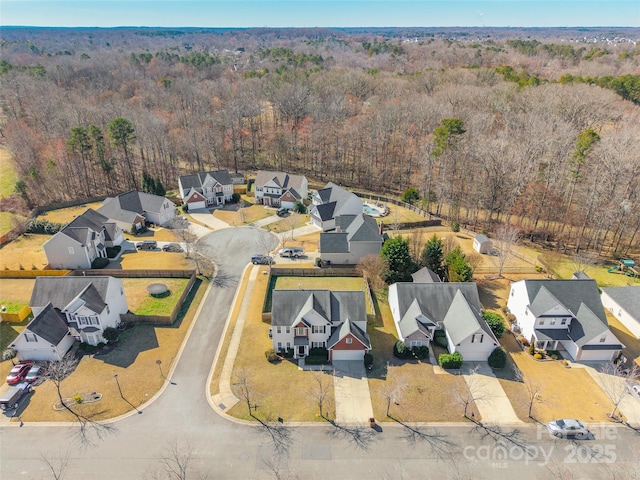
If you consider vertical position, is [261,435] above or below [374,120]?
below

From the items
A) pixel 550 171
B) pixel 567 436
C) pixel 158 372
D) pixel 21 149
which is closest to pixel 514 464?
pixel 567 436

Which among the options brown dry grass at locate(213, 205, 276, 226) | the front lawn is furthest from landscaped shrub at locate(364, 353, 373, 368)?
brown dry grass at locate(213, 205, 276, 226)

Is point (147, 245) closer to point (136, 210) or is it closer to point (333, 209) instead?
point (136, 210)

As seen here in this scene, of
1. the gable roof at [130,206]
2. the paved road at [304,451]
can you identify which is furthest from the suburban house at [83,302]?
the gable roof at [130,206]

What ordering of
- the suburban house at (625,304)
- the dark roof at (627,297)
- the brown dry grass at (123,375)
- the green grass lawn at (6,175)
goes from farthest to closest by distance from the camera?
the green grass lawn at (6,175) → the dark roof at (627,297) → the suburban house at (625,304) → the brown dry grass at (123,375)

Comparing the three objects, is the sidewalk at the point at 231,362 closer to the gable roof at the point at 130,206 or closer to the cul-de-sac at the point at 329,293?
the cul-de-sac at the point at 329,293

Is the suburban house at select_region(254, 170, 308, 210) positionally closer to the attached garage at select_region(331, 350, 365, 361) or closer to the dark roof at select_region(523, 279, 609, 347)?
the attached garage at select_region(331, 350, 365, 361)

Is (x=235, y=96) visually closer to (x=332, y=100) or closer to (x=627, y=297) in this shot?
(x=332, y=100)
